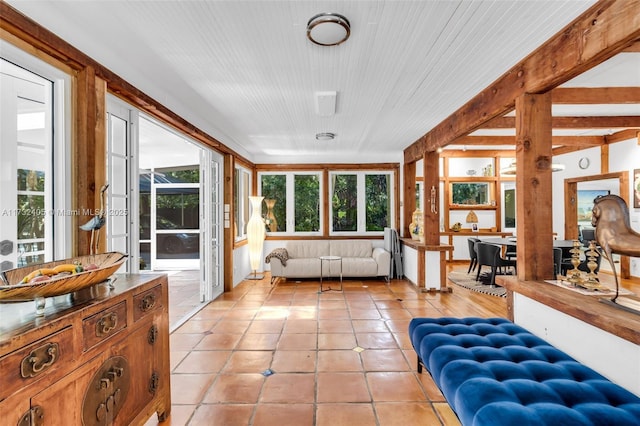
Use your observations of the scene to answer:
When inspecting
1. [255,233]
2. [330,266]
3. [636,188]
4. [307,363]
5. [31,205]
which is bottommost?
[307,363]

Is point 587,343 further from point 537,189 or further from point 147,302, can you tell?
point 147,302

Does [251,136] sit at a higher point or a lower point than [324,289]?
higher

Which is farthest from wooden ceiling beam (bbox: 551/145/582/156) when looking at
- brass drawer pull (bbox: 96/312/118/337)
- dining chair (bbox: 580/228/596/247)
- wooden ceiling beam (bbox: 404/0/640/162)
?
brass drawer pull (bbox: 96/312/118/337)

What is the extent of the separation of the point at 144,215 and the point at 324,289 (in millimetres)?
4786

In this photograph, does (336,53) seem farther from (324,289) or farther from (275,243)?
(275,243)

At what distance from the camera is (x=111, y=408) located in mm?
1480

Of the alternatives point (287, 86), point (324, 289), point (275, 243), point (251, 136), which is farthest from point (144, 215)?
point (287, 86)

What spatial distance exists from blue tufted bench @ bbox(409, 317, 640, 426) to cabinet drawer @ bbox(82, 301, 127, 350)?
167 cm

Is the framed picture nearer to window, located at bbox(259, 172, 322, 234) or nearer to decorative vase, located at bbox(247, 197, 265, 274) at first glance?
window, located at bbox(259, 172, 322, 234)

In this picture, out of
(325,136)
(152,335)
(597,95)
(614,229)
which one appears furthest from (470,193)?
(152,335)

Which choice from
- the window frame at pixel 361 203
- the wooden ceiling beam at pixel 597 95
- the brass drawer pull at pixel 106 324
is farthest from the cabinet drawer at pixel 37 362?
the window frame at pixel 361 203

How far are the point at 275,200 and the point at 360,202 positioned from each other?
1.92 meters

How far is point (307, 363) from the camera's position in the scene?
9.04ft

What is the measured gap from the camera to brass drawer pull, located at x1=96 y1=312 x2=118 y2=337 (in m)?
1.41
